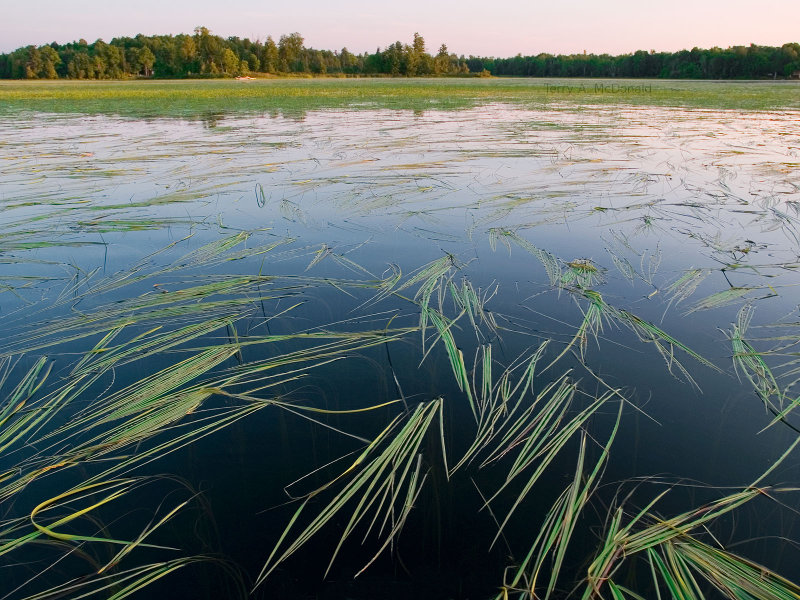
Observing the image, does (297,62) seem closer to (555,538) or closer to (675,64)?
(675,64)

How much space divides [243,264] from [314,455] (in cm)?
191

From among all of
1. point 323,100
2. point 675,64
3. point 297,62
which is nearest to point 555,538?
point 323,100

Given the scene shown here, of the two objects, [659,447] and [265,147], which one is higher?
[265,147]

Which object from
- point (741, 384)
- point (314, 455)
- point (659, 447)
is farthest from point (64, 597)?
point (741, 384)

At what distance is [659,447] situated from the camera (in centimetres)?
153

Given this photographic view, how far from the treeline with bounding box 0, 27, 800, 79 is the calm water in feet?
230

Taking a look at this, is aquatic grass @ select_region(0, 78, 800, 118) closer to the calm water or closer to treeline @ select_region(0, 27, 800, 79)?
the calm water

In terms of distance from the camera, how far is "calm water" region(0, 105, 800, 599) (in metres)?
1.26

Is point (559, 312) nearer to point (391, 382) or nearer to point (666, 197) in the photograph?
point (391, 382)

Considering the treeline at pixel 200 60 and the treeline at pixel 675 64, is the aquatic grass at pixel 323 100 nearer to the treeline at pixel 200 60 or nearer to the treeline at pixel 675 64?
the treeline at pixel 675 64

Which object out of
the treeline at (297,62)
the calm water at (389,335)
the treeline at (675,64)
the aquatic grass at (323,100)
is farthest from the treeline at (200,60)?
the calm water at (389,335)

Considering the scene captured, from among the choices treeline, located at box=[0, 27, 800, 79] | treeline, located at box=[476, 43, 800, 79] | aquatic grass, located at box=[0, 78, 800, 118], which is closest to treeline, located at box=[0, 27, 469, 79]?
treeline, located at box=[0, 27, 800, 79]

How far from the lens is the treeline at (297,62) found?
5903 centimetres

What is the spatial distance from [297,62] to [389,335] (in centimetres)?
9215
